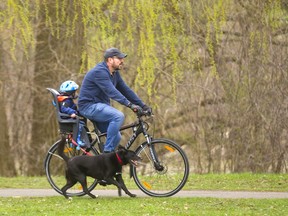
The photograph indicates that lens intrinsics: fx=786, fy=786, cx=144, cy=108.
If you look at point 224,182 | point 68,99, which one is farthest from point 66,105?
point 224,182

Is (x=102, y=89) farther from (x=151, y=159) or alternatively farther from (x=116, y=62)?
(x=151, y=159)

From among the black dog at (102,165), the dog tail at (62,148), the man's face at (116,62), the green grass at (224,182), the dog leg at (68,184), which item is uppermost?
the man's face at (116,62)

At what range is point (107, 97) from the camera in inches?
400

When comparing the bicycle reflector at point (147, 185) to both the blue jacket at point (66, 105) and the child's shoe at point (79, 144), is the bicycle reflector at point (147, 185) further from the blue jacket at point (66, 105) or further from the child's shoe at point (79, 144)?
the blue jacket at point (66, 105)

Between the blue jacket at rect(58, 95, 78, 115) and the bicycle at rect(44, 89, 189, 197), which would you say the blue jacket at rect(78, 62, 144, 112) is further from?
the bicycle at rect(44, 89, 189, 197)

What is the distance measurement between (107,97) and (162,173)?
121cm

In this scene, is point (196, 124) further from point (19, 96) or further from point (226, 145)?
point (19, 96)

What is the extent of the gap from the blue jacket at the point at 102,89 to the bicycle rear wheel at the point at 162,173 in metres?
0.59

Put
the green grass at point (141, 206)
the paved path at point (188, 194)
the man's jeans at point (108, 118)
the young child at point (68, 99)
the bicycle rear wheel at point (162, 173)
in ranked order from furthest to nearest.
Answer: the paved path at point (188, 194), the young child at point (68, 99), the bicycle rear wheel at point (162, 173), the man's jeans at point (108, 118), the green grass at point (141, 206)

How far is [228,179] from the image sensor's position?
13.1m

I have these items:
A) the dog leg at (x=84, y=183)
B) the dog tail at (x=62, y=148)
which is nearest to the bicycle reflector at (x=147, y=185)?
the dog leg at (x=84, y=183)

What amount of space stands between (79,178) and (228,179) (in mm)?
3983

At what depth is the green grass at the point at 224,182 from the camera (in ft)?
38.7

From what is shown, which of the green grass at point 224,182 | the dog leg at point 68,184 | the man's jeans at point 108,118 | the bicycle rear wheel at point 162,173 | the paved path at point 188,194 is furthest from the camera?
the green grass at point 224,182
